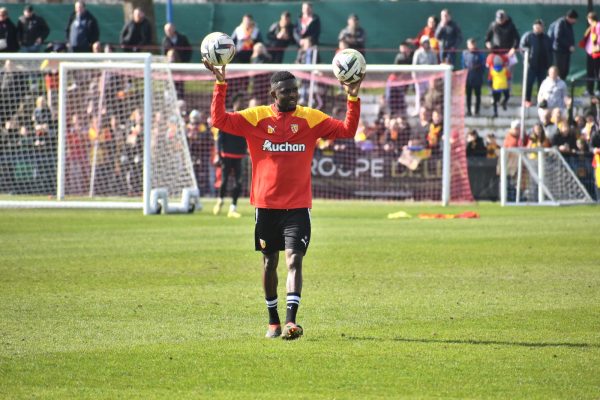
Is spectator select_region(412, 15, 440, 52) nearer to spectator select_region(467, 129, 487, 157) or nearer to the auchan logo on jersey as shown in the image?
spectator select_region(467, 129, 487, 157)

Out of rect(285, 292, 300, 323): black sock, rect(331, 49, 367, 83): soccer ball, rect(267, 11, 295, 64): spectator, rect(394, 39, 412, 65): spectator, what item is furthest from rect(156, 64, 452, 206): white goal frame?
rect(285, 292, 300, 323): black sock

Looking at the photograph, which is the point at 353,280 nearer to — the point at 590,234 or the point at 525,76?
the point at 590,234

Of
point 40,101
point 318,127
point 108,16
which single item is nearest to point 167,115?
point 40,101

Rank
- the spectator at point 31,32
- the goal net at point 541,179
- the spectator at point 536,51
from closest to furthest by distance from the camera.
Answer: the goal net at point 541,179, the spectator at point 536,51, the spectator at point 31,32

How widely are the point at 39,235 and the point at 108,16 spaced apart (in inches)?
687

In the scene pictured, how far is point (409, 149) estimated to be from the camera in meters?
28.0

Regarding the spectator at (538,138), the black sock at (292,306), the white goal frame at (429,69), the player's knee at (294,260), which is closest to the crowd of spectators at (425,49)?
the spectator at (538,138)

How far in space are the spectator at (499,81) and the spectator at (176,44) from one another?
7.85m

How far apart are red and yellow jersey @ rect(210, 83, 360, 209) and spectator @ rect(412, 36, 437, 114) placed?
19.6m

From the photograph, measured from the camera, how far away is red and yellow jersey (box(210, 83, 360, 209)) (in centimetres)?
991

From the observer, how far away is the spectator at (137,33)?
3106 cm

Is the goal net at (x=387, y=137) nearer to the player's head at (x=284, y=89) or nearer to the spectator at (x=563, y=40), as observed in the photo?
the spectator at (x=563, y=40)

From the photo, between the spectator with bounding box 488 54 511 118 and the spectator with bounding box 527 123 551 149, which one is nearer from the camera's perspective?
the spectator with bounding box 527 123 551 149

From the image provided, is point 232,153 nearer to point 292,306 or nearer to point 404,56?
point 404,56
